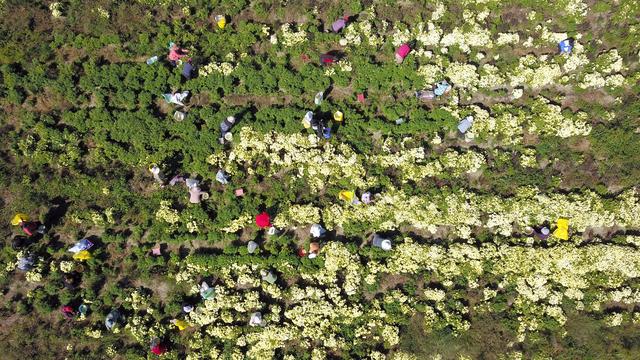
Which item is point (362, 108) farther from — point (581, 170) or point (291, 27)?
point (581, 170)

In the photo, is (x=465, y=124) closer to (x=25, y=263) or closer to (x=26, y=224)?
(x=26, y=224)

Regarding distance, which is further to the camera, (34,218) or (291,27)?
(291,27)

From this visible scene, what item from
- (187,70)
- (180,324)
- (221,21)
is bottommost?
(180,324)

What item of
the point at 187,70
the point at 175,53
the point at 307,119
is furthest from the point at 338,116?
the point at 175,53

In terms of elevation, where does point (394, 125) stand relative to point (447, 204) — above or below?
above

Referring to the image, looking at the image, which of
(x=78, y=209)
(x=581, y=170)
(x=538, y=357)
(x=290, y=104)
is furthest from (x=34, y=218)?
(x=581, y=170)

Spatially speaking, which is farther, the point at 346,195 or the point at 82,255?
the point at 346,195

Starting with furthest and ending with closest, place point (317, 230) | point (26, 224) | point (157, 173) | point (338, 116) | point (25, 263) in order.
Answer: point (338, 116) < point (157, 173) < point (317, 230) < point (26, 224) < point (25, 263)
